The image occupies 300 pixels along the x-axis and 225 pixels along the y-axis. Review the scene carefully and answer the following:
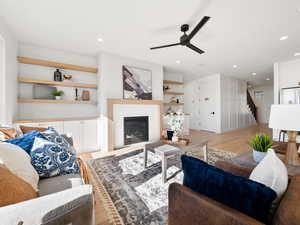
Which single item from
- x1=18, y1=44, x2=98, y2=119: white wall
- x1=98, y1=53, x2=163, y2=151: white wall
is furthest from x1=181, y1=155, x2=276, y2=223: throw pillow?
x1=18, y1=44, x2=98, y2=119: white wall

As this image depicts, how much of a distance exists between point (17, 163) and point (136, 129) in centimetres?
303

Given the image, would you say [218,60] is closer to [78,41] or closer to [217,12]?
[217,12]

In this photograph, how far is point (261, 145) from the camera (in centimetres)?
127

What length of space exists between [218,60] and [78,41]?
390 centimetres

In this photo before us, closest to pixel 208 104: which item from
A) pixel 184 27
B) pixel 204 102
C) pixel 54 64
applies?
pixel 204 102

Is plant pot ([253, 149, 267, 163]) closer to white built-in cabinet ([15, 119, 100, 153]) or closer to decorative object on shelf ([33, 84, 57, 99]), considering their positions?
white built-in cabinet ([15, 119, 100, 153])

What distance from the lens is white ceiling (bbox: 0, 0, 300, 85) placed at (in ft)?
6.07

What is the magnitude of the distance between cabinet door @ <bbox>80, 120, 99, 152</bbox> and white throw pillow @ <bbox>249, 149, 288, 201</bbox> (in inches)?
130

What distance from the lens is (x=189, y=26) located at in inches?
91.5

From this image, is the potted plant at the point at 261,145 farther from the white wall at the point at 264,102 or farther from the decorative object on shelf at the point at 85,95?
the white wall at the point at 264,102

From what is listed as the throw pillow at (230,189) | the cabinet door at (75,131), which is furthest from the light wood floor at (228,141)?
the cabinet door at (75,131)

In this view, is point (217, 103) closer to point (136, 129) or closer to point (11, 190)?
point (136, 129)

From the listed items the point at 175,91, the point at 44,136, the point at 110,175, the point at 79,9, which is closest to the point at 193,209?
the point at 44,136

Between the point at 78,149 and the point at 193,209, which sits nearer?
the point at 193,209
